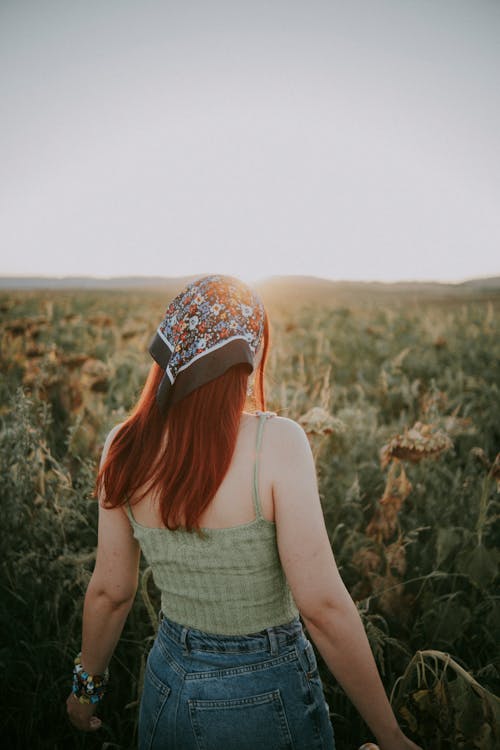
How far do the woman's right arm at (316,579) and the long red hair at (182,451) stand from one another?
11 centimetres

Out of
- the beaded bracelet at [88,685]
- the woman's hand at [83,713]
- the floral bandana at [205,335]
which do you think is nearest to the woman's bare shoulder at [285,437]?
the floral bandana at [205,335]

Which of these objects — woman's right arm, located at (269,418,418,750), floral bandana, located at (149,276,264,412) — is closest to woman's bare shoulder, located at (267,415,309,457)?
woman's right arm, located at (269,418,418,750)

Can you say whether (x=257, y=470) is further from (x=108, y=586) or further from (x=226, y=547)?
(x=108, y=586)

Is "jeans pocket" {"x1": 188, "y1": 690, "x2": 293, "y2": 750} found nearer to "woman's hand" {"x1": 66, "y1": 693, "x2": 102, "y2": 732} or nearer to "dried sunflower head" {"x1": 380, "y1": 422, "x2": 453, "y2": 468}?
"woman's hand" {"x1": 66, "y1": 693, "x2": 102, "y2": 732}

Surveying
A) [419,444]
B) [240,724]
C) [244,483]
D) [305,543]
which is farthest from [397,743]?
[419,444]

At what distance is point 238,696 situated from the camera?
1.14m

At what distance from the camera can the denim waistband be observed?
118cm

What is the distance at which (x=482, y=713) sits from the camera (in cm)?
127

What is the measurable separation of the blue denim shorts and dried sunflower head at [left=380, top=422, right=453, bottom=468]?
3.96ft

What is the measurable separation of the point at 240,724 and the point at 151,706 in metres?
0.25

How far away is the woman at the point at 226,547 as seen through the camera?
3.44ft

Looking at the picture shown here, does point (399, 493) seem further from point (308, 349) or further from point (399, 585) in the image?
point (308, 349)

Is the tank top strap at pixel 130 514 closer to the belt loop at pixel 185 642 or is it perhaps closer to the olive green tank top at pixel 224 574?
the olive green tank top at pixel 224 574

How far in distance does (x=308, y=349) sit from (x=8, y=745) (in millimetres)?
5702
